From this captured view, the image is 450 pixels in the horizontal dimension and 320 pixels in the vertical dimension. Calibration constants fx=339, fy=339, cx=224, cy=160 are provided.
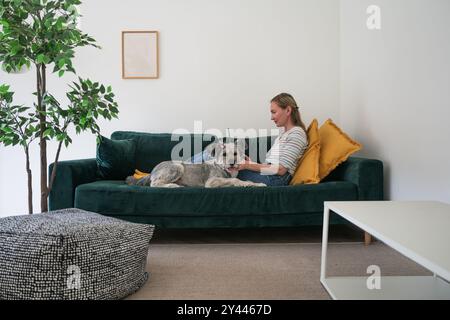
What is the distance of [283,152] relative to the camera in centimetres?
244

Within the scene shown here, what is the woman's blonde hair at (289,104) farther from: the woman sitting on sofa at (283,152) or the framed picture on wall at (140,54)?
the framed picture on wall at (140,54)

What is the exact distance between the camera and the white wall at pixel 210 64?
3289 millimetres

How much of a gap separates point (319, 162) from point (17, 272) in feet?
6.62

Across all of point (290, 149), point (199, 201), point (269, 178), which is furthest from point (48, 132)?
point (290, 149)

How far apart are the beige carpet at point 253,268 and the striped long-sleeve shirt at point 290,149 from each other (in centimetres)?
58

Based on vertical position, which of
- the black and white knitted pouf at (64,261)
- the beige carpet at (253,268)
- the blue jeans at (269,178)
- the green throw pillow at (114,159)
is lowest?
the beige carpet at (253,268)

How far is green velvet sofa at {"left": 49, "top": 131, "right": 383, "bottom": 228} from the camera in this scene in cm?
226

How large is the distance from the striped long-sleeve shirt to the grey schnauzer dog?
0.73 feet

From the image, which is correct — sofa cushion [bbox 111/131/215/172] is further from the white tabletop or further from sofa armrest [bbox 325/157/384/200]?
the white tabletop

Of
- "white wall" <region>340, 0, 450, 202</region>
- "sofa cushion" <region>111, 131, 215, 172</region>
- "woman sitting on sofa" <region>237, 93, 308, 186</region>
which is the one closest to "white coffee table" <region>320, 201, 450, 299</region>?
"white wall" <region>340, 0, 450, 202</region>

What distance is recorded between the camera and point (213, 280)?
172 centimetres

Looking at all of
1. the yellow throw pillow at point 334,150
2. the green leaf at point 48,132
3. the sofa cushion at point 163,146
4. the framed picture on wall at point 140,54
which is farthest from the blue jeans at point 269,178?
the framed picture on wall at point 140,54

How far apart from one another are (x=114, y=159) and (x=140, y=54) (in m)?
1.18

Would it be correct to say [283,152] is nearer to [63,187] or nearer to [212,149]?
[212,149]
